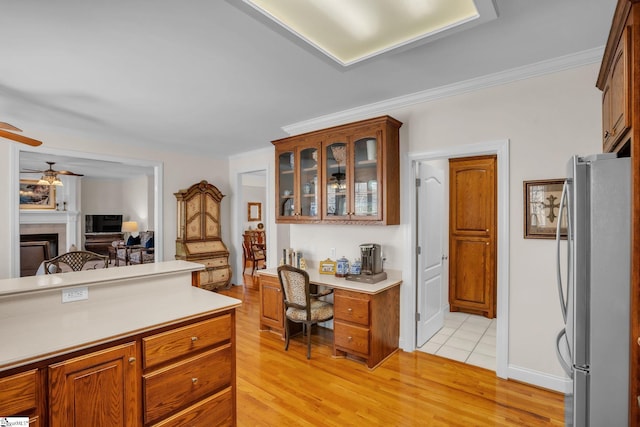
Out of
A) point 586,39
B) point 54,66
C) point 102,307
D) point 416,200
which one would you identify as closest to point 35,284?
point 102,307

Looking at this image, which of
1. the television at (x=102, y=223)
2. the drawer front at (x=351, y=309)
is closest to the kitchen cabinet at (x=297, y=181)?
the drawer front at (x=351, y=309)

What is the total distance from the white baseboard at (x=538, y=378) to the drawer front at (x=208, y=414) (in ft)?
7.66

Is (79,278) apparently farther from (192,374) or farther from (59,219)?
(59,219)

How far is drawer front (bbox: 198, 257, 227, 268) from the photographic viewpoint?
570 centimetres

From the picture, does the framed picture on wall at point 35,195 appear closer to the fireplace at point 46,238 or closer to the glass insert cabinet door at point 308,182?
the fireplace at point 46,238

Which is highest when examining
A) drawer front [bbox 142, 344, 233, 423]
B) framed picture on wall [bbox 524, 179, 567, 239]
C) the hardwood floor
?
framed picture on wall [bbox 524, 179, 567, 239]

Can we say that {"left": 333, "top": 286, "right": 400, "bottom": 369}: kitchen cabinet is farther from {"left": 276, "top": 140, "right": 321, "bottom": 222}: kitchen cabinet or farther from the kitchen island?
the kitchen island

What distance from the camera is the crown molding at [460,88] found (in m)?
2.42

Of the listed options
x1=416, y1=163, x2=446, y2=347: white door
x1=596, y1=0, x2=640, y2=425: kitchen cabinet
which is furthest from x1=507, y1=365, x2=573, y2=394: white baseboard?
x1=596, y1=0, x2=640, y2=425: kitchen cabinet

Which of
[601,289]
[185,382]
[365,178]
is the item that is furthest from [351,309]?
[601,289]

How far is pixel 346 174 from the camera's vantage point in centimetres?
335

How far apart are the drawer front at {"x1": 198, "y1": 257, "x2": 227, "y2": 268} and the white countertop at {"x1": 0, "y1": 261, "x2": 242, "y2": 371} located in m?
3.52

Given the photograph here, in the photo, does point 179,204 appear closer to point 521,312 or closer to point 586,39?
point 521,312

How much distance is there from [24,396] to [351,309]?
91.2 inches
